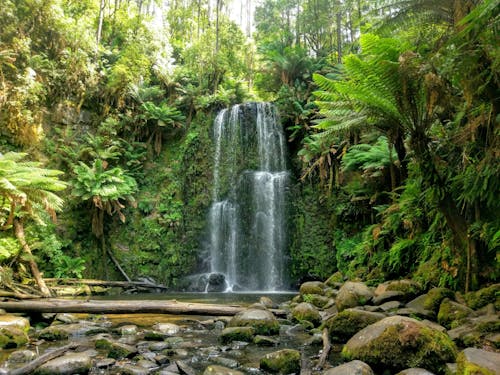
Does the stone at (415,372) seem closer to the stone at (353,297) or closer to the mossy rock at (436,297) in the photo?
the mossy rock at (436,297)

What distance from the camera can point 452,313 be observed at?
14.5 ft

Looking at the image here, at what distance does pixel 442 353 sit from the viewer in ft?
10.5

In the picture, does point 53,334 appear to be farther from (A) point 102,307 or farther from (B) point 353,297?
(B) point 353,297

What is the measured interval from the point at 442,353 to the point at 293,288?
31.8 feet

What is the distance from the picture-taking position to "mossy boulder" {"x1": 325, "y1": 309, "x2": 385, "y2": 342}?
4484mm

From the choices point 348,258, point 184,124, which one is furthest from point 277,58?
point 348,258

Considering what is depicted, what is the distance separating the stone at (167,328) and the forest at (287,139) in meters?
3.62

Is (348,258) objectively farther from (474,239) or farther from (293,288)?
(474,239)

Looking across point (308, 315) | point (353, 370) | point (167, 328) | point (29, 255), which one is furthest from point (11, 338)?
point (29, 255)

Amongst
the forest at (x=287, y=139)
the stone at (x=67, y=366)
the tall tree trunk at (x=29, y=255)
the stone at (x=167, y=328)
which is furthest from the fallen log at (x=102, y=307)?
the tall tree trunk at (x=29, y=255)

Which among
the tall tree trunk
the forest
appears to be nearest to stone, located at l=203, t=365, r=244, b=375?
the forest

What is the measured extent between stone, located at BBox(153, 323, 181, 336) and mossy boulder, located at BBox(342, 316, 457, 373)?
2.70 metres

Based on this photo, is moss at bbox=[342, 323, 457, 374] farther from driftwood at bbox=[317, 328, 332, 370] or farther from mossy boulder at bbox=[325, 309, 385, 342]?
mossy boulder at bbox=[325, 309, 385, 342]

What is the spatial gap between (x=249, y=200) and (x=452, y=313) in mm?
9910
